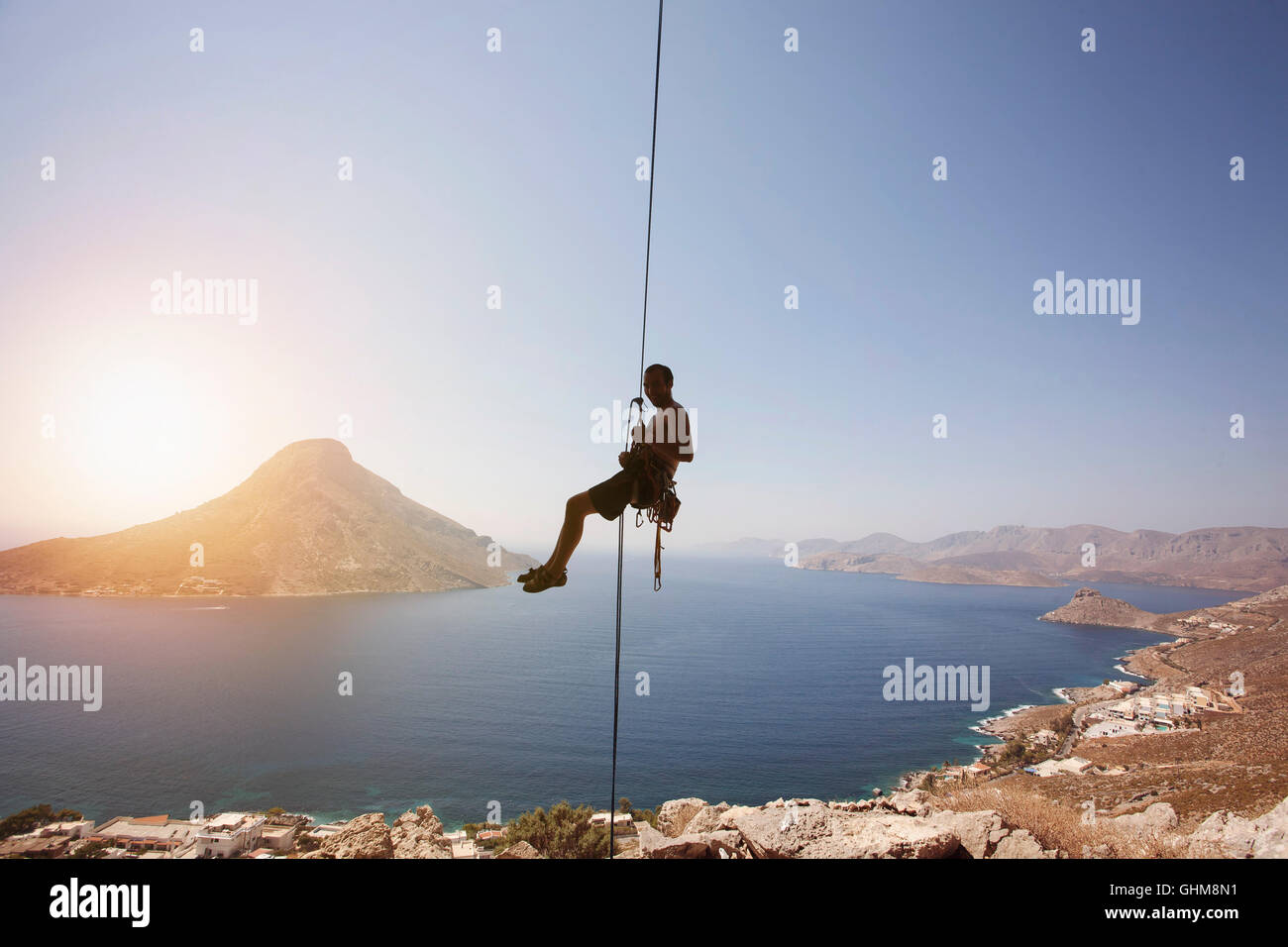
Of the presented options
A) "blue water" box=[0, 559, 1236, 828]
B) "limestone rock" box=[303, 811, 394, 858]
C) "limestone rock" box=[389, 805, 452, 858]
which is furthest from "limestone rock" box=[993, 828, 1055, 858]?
"blue water" box=[0, 559, 1236, 828]

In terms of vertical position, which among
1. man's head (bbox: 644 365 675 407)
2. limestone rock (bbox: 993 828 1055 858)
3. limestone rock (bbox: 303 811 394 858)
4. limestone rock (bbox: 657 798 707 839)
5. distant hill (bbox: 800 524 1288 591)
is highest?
man's head (bbox: 644 365 675 407)

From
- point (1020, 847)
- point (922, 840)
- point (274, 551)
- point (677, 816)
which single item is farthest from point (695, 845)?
point (274, 551)

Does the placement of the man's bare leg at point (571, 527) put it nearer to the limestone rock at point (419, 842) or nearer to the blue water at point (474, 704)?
the limestone rock at point (419, 842)

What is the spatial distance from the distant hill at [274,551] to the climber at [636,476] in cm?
9277

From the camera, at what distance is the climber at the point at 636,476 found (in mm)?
3467

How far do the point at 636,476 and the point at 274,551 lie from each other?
4031 inches

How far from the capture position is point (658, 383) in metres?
3.51

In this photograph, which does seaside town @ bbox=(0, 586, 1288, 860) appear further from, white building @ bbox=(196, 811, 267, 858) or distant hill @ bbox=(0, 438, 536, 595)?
distant hill @ bbox=(0, 438, 536, 595)

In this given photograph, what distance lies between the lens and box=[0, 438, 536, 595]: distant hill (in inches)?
2975

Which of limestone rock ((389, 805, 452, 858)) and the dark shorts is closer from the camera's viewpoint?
the dark shorts

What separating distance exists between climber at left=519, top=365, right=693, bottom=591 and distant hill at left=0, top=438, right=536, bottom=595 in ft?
304

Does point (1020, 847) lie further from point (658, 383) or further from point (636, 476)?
point (658, 383)
